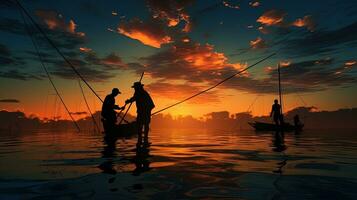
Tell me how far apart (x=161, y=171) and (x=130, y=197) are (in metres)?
2.11

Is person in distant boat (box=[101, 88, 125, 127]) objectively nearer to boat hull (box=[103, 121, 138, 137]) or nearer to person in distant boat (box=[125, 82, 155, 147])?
boat hull (box=[103, 121, 138, 137])

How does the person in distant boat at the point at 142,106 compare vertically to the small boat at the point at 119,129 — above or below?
above

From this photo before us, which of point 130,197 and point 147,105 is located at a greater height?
point 147,105

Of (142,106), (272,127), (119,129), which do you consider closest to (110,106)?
(119,129)

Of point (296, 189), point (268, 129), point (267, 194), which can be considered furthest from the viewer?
point (268, 129)

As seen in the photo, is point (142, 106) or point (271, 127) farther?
point (271, 127)

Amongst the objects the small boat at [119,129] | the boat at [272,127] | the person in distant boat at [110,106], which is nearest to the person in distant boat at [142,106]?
the person in distant boat at [110,106]

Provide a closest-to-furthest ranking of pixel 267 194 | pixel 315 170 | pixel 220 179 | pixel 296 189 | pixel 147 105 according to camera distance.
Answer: pixel 267 194 < pixel 296 189 < pixel 220 179 < pixel 315 170 < pixel 147 105

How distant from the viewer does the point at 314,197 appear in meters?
4.02

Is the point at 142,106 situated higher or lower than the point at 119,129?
higher

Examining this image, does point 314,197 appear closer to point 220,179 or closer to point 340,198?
point 340,198

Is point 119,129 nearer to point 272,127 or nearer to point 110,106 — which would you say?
point 110,106

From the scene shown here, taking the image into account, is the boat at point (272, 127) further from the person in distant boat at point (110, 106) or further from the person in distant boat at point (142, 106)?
the person in distant boat at point (142, 106)

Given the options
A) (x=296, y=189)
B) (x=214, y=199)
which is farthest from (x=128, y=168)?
(x=296, y=189)
